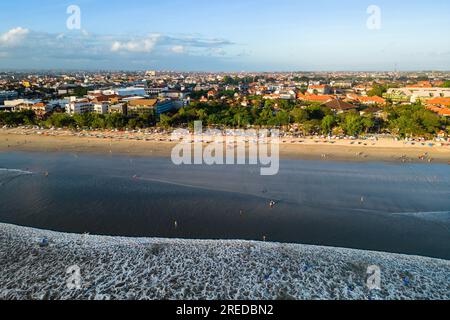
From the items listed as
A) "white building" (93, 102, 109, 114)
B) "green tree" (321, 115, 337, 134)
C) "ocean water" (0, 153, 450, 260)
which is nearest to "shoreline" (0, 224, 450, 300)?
"ocean water" (0, 153, 450, 260)

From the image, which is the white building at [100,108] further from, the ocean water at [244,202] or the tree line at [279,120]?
the ocean water at [244,202]

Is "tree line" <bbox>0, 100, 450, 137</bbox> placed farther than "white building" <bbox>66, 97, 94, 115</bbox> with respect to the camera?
No

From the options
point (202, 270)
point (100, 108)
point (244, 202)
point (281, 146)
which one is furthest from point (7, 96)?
point (202, 270)

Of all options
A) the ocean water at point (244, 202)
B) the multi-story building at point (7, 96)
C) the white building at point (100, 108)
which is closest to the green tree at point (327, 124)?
the ocean water at point (244, 202)

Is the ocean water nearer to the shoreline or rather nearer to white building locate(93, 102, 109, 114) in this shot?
the shoreline

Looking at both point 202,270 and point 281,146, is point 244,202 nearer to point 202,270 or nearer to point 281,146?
point 202,270
